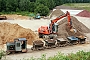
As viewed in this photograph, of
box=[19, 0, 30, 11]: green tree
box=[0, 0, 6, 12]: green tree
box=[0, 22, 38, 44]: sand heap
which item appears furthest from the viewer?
box=[19, 0, 30, 11]: green tree

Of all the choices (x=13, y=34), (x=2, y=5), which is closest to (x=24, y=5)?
(x=2, y=5)

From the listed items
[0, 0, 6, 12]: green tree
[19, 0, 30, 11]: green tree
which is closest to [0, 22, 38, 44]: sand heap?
[0, 0, 6, 12]: green tree

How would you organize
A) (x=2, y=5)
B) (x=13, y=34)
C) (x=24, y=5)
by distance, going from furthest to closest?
(x=24, y=5) → (x=2, y=5) → (x=13, y=34)

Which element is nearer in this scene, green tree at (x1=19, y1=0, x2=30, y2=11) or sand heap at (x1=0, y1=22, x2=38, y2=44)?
sand heap at (x1=0, y1=22, x2=38, y2=44)

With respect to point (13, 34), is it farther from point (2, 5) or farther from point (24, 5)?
point (24, 5)

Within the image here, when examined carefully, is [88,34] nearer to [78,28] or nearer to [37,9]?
[78,28]

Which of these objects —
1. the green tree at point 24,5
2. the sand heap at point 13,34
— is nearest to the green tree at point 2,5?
the green tree at point 24,5

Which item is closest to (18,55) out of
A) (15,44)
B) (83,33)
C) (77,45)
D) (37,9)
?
(15,44)

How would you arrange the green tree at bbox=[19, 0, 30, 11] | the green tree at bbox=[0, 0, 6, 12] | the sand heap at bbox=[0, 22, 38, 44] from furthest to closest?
the green tree at bbox=[19, 0, 30, 11], the green tree at bbox=[0, 0, 6, 12], the sand heap at bbox=[0, 22, 38, 44]

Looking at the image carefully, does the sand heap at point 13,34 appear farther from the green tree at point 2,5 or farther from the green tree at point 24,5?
the green tree at point 24,5

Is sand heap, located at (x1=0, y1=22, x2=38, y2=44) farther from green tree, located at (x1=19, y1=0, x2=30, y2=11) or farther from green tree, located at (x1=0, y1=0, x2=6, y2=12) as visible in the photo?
green tree, located at (x1=19, y1=0, x2=30, y2=11)

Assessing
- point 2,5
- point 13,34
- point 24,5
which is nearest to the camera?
point 13,34

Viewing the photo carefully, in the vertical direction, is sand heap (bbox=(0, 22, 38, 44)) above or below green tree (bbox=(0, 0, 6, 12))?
above

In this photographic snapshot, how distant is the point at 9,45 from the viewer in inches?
870
